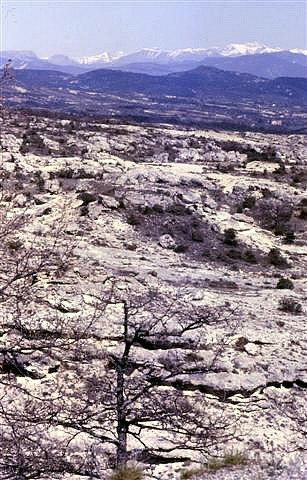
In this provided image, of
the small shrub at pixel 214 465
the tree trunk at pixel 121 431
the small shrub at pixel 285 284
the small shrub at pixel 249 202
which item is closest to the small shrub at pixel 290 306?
the small shrub at pixel 285 284

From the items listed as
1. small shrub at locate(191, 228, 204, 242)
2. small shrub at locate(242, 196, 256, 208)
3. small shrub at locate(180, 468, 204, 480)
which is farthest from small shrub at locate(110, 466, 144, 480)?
small shrub at locate(242, 196, 256, 208)

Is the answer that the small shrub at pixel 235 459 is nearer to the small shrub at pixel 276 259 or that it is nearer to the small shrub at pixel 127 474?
the small shrub at pixel 127 474

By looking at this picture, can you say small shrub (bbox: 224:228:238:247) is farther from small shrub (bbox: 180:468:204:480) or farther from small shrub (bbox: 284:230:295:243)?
small shrub (bbox: 180:468:204:480)

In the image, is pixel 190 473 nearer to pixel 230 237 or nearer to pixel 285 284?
pixel 285 284

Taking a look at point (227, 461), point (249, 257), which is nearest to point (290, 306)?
point (249, 257)

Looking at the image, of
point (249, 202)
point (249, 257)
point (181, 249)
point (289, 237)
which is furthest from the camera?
point (249, 202)

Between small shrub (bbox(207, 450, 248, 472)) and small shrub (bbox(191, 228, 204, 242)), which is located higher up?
small shrub (bbox(207, 450, 248, 472))

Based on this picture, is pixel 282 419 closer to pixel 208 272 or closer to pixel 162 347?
pixel 162 347

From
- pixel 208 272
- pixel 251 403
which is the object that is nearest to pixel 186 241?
pixel 208 272
